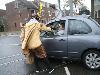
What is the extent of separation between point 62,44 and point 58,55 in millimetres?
412

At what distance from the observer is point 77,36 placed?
941cm

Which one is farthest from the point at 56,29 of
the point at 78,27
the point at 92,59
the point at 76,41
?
the point at 92,59

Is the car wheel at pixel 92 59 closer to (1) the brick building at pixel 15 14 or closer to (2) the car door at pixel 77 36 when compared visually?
(2) the car door at pixel 77 36

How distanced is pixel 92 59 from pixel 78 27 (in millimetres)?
1114

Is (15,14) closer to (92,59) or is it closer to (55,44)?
(55,44)

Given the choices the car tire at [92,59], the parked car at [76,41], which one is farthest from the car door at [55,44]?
the car tire at [92,59]

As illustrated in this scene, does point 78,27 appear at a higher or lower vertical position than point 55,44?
higher

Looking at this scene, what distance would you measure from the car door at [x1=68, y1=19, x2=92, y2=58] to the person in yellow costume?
30.0 inches

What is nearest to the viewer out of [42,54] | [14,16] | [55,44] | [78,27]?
[42,54]

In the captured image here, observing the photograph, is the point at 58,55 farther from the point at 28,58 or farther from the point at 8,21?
the point at 8,21

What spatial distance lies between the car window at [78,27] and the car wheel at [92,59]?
0.70m

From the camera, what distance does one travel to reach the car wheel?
9195 mm

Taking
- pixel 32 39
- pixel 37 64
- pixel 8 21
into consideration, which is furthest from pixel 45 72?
pixel 8 21

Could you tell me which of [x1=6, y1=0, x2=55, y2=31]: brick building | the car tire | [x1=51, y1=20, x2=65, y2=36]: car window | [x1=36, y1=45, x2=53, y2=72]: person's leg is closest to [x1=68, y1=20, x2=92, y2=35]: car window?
[x1=51, y1=20, x2=65, y2=36]: car window
